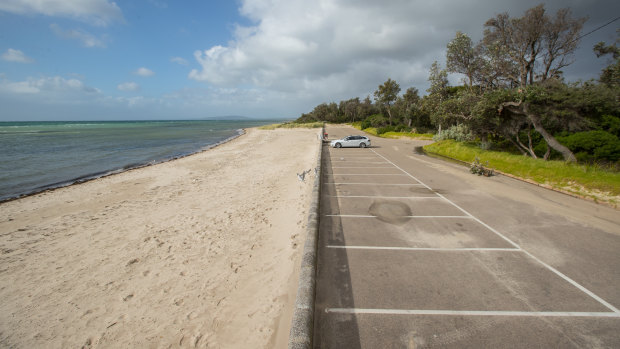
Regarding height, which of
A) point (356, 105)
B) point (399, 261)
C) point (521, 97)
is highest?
point (356, 105)

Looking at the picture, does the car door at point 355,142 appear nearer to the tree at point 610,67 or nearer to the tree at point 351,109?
the tree at point 610,67

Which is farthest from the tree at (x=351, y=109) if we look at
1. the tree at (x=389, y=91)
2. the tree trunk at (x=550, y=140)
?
the tree trunk at (x=550, y=140)

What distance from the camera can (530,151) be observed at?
17.2 metres

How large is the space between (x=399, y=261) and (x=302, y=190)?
22.4ft

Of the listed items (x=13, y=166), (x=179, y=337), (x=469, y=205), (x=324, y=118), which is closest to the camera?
(x=179, y=337)

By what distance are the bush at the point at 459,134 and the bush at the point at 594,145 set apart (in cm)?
689

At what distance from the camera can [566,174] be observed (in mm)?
12328

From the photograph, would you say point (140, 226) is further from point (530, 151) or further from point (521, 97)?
point (530, 151)

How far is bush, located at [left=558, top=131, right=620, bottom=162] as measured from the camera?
540 inches

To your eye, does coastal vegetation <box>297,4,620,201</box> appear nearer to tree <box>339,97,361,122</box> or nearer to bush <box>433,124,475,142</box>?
bush <box>433,124,475,142</box>

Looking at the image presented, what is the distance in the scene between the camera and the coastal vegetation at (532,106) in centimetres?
1406

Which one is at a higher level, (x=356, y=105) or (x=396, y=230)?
(x=356, y=105)

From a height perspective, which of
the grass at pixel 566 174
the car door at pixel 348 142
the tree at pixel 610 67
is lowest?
the grass at pixel 566 174

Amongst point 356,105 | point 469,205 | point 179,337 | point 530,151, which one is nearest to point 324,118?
point 356,105
